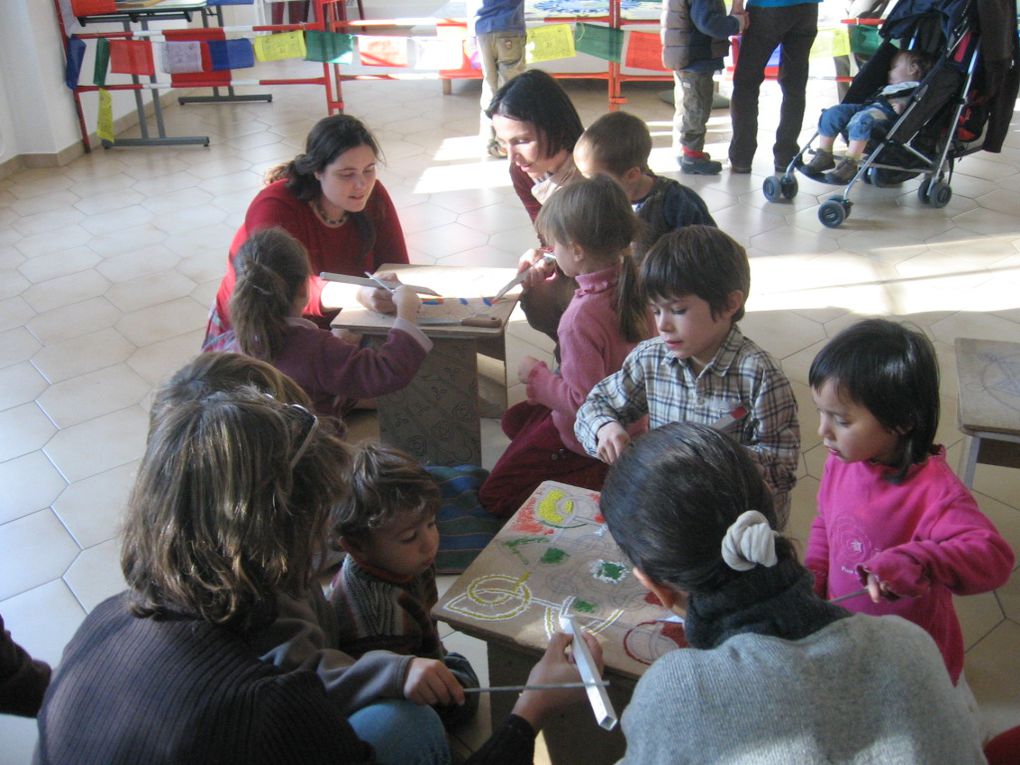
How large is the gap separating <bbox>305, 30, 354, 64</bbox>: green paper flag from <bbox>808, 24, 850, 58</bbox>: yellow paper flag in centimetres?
281

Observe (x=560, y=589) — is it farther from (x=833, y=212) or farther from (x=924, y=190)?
(x=924, y=190)

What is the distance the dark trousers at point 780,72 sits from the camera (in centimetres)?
442

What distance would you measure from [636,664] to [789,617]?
1.23ft

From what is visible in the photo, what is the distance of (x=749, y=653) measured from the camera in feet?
2.92

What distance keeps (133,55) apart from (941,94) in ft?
14.1

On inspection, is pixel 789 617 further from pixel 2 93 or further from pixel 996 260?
pixel 2 93

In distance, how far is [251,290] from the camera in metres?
2.05

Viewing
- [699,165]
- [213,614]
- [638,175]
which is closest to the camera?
[213,614]

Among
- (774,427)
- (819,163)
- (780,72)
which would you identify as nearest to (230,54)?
(780,72)

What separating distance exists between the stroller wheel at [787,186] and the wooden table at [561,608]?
10.7ft

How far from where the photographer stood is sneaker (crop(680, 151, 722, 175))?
15.9 ft

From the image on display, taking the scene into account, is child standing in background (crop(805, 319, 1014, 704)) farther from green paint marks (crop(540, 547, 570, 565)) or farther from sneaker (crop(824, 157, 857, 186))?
sneaker (crop(824, 157, 857, 186))

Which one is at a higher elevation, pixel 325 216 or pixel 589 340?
pixel 325 216

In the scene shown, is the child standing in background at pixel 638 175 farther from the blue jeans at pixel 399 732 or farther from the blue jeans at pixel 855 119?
the blue jeans at pixel 855 119
